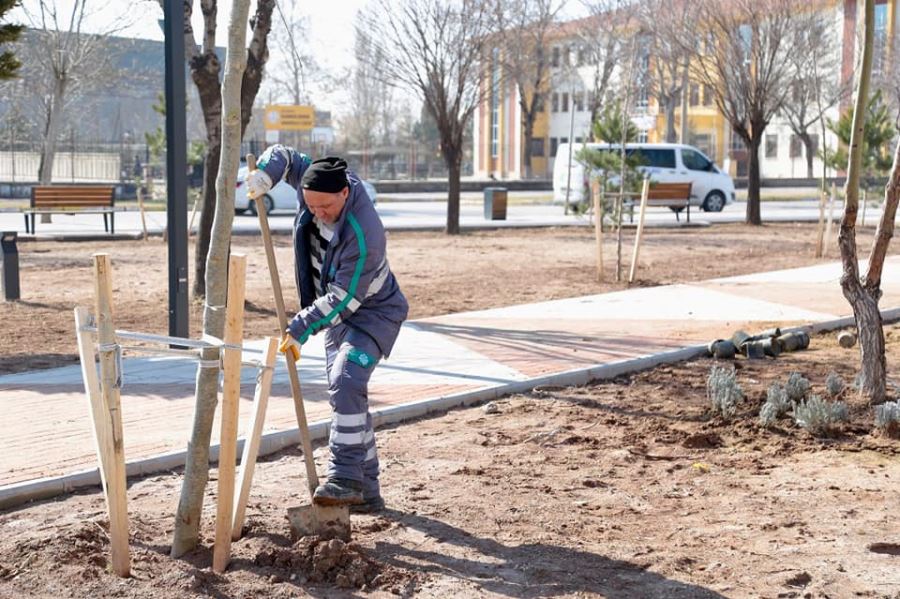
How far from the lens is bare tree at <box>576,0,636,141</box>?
1855 inches

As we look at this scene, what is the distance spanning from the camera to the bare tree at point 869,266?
7344mm

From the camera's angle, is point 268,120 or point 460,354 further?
point 268,120

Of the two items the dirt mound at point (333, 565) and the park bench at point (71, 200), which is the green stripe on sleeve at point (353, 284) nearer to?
the dirt mound at point (333, 565)

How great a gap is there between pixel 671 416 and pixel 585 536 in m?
2.45

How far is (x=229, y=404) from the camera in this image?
14.1 feet

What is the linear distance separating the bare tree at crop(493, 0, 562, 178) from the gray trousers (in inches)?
809

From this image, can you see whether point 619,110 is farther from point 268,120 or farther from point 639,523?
point 268,120

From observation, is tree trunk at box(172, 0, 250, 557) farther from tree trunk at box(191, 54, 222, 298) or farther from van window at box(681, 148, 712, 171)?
Answer: van window at box(681, 148, 712, 171)

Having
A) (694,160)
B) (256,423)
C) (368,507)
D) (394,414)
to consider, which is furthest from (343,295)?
(694,160)

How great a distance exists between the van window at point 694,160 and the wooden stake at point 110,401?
28.7 m

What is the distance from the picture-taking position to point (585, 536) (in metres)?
5.02

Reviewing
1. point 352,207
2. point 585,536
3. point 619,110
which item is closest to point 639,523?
point 585,536

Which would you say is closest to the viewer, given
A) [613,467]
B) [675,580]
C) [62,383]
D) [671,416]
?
[675,580]

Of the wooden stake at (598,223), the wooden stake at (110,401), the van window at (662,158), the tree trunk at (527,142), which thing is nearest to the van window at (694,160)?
the van window at (662,158)
